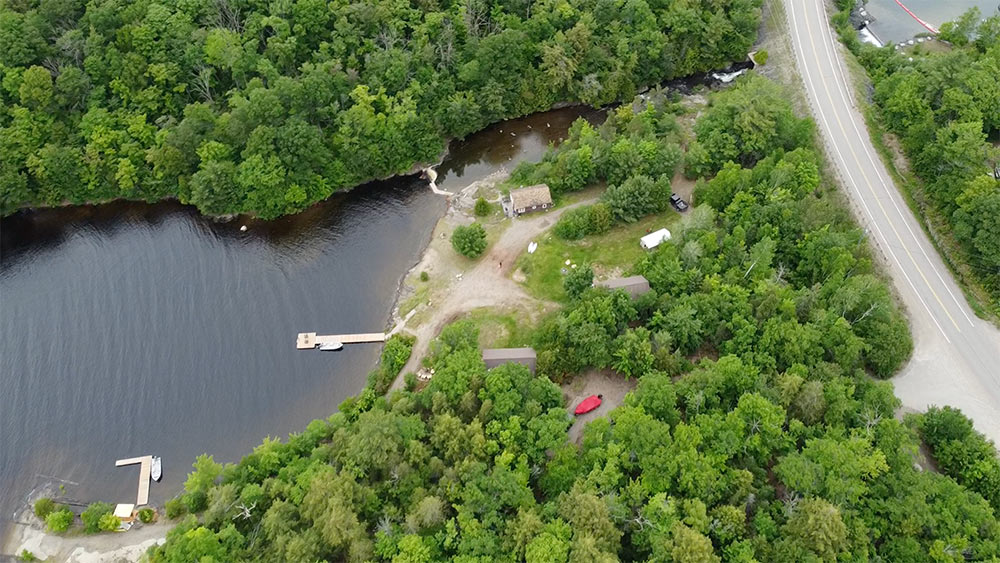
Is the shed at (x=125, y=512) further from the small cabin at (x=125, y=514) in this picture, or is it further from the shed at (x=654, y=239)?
the shed at (x=654, y=239)

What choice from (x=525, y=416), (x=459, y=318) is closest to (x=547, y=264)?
(x=459, y=318)

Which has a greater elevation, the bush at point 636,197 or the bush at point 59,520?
the bush at point 636,197

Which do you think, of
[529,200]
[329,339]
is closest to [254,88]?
[329,339]

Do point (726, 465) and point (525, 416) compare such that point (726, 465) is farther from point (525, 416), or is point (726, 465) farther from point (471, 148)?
point (471, 148)

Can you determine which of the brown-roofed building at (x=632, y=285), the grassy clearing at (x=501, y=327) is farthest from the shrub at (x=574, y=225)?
the grassy clearing at (x=501, y=327)

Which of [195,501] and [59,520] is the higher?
[195,501]

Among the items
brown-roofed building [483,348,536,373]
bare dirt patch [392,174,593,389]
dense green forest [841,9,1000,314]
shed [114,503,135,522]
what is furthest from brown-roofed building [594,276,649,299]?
shed [114,503,135,522]

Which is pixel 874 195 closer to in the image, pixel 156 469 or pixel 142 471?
pixel 156 469
